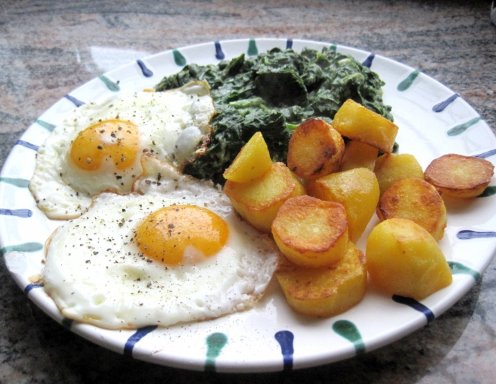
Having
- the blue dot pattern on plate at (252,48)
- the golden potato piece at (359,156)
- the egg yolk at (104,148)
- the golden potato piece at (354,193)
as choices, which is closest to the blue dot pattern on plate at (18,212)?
the egg yolk at (104,148)

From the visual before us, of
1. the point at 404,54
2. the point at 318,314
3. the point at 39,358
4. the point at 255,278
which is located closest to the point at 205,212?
the point at 255,278

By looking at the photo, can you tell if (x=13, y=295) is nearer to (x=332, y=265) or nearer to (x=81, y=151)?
(x=81, y=151)

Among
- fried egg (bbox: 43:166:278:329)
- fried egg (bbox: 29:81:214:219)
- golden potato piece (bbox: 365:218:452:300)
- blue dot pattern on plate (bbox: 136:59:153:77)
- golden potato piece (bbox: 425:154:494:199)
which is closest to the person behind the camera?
golden potato piece (bbox: 365:218:452:300)

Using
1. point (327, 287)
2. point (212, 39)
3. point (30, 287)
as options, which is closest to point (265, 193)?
point (327, 287)

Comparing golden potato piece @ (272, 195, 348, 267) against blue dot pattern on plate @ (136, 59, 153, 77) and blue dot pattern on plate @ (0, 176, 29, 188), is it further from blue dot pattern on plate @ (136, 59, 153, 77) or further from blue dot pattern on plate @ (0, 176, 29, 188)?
blue dot pattern on plate @ (136, 59, 153, 77)

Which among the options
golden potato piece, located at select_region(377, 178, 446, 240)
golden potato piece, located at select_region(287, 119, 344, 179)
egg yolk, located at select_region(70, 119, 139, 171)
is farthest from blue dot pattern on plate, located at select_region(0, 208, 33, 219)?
golden potato piece, located at select_region(377, 178, 446, 240)

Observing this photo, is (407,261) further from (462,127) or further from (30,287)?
(30,287)
